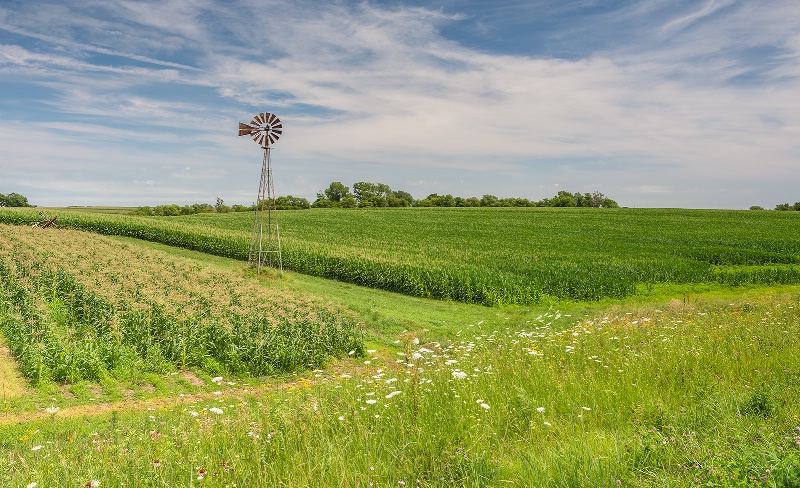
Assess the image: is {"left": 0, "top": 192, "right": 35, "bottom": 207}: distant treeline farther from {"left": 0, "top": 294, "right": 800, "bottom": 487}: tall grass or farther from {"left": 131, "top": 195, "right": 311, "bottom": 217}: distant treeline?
{"left": 0, "top": 294, "right": 800, "bottom": 487}: tall grass

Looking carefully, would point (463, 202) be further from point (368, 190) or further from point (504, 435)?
point (504, 435)

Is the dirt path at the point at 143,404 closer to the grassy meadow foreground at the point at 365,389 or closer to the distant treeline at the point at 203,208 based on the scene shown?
the grassy meadow foreground at the point at 365,389

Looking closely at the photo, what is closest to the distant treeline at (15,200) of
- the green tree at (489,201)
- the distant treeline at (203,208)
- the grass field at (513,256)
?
the distant treeline at (203,208)

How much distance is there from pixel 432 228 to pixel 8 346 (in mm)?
40026

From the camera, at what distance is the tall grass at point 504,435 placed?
13.8 feet

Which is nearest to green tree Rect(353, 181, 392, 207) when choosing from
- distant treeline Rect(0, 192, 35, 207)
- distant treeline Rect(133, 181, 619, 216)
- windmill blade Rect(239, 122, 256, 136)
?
distant treeline Rect(133, 181, 619, 216)

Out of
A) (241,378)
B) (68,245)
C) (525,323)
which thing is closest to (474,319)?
(525,323)

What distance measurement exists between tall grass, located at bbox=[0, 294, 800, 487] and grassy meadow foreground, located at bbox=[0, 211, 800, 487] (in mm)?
31

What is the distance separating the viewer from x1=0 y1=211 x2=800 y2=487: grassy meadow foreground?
4527 millimetres

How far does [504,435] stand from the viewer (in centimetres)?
559

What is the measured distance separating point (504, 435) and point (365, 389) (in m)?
2.62

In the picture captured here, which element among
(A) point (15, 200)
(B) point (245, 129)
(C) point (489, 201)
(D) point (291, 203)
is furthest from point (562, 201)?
(A) point (15, 200)

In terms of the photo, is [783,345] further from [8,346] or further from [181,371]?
[8,346]

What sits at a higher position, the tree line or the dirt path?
the tree line
